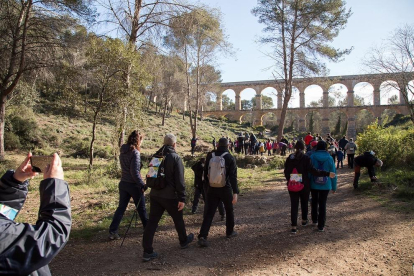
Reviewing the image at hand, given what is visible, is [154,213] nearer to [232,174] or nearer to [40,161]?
[232,174]

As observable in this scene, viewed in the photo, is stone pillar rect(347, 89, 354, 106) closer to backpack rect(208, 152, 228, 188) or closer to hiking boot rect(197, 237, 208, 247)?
backpack rect(208, 152, 228, 188)

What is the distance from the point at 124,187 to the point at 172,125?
30.7m

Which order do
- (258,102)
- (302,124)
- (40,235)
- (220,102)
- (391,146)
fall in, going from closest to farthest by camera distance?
1. (40,235)
2. (391,146)
3. (302,124)
4. (258,102)
5. (220,102)

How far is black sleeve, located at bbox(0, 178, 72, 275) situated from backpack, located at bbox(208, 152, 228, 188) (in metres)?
2.85

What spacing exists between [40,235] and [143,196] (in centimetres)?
327

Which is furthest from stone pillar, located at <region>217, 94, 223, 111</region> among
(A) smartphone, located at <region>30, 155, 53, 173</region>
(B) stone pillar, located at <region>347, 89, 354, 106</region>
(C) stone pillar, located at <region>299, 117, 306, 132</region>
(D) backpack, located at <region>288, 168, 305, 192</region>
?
(A) smartphone, located at <region>30, 155, 53, 173</region>

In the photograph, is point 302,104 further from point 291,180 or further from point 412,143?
point 291,180

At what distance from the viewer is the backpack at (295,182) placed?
176 inches

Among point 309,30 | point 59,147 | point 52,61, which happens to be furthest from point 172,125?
point 52,61

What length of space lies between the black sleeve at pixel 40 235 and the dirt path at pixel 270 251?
235cm

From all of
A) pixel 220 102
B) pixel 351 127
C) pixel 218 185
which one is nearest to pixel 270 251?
pixel 218 185

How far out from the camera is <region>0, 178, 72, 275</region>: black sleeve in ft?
3.57

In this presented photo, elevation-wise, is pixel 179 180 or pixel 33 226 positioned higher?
pixel 33 226

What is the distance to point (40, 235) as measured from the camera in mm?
1168
